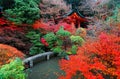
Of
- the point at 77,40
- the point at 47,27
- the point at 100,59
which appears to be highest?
the point at 47,27

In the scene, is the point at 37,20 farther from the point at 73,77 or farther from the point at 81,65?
the point at 81,65

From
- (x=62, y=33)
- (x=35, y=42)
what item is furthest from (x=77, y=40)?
(x=35, y=42)

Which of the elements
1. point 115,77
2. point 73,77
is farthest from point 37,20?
point 115,77

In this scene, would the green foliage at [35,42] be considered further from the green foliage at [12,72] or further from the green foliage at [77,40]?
the green foliage at [12,72]

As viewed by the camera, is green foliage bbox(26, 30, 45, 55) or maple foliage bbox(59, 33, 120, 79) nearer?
maple foliage bbox(59, 33, 120, 79)

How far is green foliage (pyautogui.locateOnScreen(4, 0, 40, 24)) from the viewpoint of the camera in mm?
15477

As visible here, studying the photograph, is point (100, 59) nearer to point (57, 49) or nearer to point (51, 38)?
point (57, 49)

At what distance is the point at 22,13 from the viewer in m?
15.8

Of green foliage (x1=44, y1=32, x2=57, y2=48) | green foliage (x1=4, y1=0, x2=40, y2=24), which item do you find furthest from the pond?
green foliage (x1=4, y1=0, x2=40, y2=24)

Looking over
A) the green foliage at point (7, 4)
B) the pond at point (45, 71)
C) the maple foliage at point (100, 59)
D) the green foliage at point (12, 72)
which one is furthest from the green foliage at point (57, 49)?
the green foliage at point (12, 72)

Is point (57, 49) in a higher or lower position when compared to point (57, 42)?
lower

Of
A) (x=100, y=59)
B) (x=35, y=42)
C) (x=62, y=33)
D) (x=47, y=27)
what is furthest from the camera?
(x=47, y=27)

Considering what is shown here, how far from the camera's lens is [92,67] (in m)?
9.69

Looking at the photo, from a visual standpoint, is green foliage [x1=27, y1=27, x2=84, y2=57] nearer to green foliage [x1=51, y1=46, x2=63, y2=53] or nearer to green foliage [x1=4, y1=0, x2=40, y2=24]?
green foliage [x1=51, y1=46, x2=63, y2=53]
